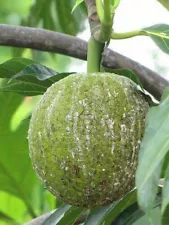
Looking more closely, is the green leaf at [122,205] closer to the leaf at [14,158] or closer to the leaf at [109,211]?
the leaf at [109,211]

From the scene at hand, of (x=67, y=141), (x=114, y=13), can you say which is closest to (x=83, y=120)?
(x=67, y=141)

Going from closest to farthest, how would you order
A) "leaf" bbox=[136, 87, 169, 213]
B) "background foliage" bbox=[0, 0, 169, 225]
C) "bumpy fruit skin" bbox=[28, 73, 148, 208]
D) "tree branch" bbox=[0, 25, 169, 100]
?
"leaf" bbox=[136, 87, 169, 213], "bumpy fruit skin" bbox=[28, 73, 148, 208], "background foliage" bbox=[0, 0, 169, 225], "tree branch" bbox=[0, 25, 169, 100]

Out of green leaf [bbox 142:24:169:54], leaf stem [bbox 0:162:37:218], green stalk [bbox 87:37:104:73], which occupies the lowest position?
leaf stem [bbox 0:162:37:218]

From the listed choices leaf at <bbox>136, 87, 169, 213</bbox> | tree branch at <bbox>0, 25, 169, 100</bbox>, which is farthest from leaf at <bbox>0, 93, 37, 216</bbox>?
leaf at <bbox>136, 87, 169, 213</bbox>

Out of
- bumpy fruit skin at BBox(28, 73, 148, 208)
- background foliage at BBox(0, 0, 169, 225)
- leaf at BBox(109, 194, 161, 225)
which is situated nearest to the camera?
bumpy fruit skin at BBox(28, 73, 148, 208)

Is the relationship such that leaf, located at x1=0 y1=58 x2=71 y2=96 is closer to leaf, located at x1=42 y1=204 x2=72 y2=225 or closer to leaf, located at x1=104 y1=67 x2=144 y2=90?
leaf, located at x1=104 y1=67 x2=144 y2=90

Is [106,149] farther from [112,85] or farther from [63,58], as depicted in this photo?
[63,58]

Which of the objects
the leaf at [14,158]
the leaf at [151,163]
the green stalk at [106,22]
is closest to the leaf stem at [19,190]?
the leaf at [14,158]
